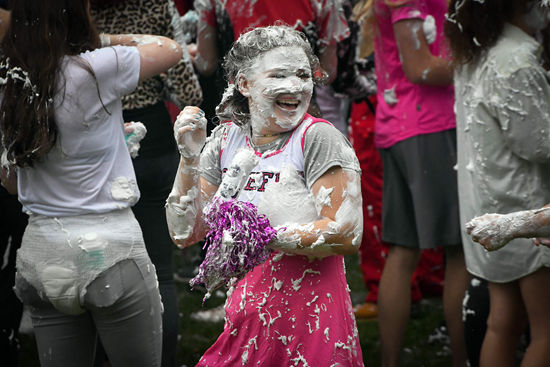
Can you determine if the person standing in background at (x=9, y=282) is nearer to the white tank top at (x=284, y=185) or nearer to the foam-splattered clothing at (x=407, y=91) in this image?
the white tank top at (x=284, y=185)

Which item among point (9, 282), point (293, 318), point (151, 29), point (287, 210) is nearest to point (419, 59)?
point (151, 29)

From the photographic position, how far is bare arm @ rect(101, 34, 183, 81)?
2.86 meters

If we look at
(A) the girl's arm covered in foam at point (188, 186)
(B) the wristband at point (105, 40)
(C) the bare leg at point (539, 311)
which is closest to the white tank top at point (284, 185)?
(A) the girl's arm covered in foam at point (188, 186)

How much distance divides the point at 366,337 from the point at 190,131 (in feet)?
8.68

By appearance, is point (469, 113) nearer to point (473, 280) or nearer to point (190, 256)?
point (473, 280)

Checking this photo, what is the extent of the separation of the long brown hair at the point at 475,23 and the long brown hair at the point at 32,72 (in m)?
1.52

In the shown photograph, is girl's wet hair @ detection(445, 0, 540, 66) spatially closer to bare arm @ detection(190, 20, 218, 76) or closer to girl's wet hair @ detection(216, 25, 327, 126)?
girl's wet hair @ detection(216, 25, 327, 126)

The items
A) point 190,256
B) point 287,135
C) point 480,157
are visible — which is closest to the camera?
point 287,135

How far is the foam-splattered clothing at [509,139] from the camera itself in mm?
3008

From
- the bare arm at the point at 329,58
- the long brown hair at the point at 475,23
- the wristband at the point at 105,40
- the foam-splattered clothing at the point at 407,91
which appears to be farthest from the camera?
the bare arm at the point at 329,58

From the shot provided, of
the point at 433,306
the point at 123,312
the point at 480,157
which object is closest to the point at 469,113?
the point at 480,157

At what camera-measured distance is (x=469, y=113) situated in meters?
3.26

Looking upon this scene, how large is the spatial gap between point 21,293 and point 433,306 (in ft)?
10.4

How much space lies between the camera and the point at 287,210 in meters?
2.36
